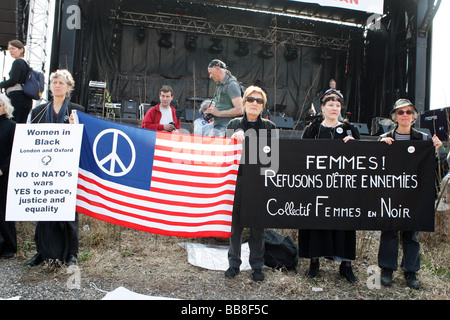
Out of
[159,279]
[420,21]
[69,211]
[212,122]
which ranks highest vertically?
[420,21]

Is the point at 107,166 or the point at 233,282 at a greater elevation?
the point at 107,166

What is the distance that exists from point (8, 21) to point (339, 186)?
8563 millimetres

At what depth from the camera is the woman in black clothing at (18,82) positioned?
516 centimetres

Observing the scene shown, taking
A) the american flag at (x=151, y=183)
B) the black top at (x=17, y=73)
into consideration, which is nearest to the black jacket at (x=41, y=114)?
the american flag at (x=151, y=183)

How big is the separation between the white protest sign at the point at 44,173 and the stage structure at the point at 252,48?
29.7 ft

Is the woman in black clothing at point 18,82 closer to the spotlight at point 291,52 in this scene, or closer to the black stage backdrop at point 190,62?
the black stage backdrop at point 190,62

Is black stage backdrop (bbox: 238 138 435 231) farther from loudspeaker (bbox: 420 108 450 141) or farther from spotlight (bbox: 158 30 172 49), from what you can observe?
spotlight (bbox: 158 30 172 49)

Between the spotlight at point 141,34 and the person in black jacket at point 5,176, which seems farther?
the spotlight at point 141,34

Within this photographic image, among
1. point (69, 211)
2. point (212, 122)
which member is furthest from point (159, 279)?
point (212, 122)
